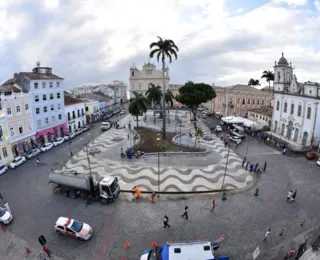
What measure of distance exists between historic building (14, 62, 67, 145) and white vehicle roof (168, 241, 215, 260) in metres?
32.3

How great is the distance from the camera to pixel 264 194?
19.9 m

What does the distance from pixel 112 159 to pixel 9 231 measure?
47.1 feet

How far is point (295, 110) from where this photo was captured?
35.1 m

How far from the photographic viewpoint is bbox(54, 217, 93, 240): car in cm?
1426

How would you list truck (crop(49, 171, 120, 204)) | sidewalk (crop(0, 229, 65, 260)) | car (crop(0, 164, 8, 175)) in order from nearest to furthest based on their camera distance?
sidewalk (crop(0, 229, 65, 260))
truck (crop(49, 171, 120, 204))
car (crop(0, 164, 8, 175))

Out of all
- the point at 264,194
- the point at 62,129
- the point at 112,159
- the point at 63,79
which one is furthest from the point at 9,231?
the point at 63,79

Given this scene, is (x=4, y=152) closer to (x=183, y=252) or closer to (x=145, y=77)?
(x=183, y=252)

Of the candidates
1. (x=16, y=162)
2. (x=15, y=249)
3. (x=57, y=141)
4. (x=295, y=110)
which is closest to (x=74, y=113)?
(x=57, y=141)

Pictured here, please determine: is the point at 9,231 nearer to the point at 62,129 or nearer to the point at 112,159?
the point at 112,159

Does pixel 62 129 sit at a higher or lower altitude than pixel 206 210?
higher

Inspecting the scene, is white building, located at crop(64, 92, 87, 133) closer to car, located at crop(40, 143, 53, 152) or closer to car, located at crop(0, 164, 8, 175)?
car, located at crop(40, 143, 53, 152)

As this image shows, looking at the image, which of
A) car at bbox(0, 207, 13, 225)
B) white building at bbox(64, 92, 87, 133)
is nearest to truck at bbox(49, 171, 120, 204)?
car at bbox(0, 207, 13, 225)

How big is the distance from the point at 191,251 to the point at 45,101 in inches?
1408

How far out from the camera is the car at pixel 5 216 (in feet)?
52.4
